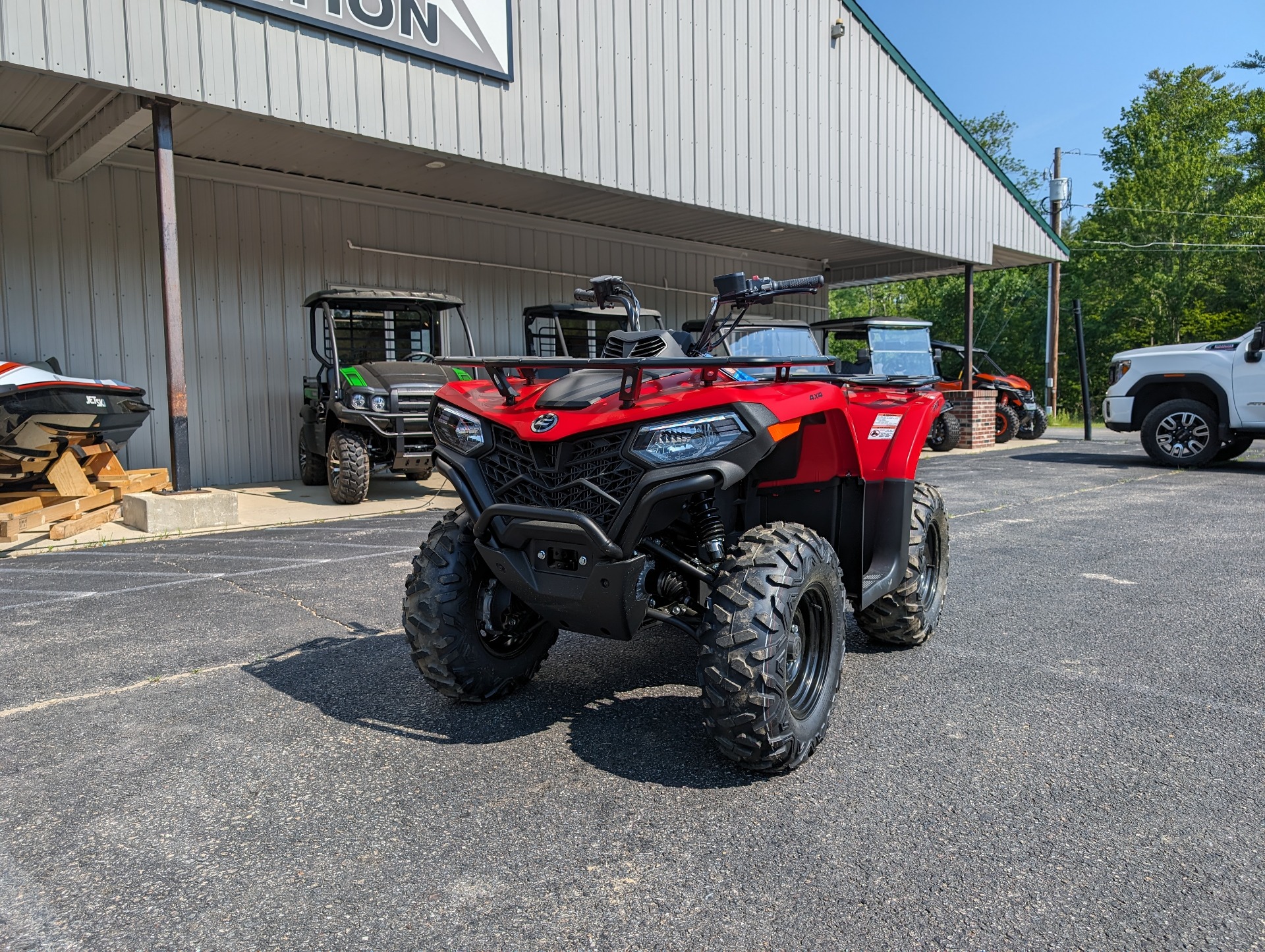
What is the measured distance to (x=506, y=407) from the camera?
3.02 meters

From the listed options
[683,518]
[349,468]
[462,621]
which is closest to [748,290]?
[683,518]

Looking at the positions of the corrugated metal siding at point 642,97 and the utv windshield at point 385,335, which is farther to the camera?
the utv windshield at point 385,335

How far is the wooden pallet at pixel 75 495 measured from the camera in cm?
725

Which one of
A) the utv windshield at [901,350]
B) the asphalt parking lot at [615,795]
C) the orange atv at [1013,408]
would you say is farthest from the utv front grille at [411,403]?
the orange atv at [1013,408]

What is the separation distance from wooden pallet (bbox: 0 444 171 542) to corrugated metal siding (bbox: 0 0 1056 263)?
11.0 feet

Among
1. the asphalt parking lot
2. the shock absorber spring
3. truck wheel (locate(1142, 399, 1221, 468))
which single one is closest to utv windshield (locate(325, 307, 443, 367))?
the asphalt parking lot

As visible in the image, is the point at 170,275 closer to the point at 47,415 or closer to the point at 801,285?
the point at 47,415

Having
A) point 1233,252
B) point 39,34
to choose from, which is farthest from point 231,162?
point 1233,252

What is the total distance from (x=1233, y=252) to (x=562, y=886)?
126 ft

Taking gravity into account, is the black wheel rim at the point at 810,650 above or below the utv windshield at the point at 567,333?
below

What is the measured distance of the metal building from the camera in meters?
8.02

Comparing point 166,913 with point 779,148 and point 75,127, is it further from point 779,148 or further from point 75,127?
point 779,148

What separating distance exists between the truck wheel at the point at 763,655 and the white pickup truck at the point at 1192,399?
10784 mm

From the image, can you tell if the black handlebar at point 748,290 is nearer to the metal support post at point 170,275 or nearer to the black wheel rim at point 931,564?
the black wheel rim at point 931,564
